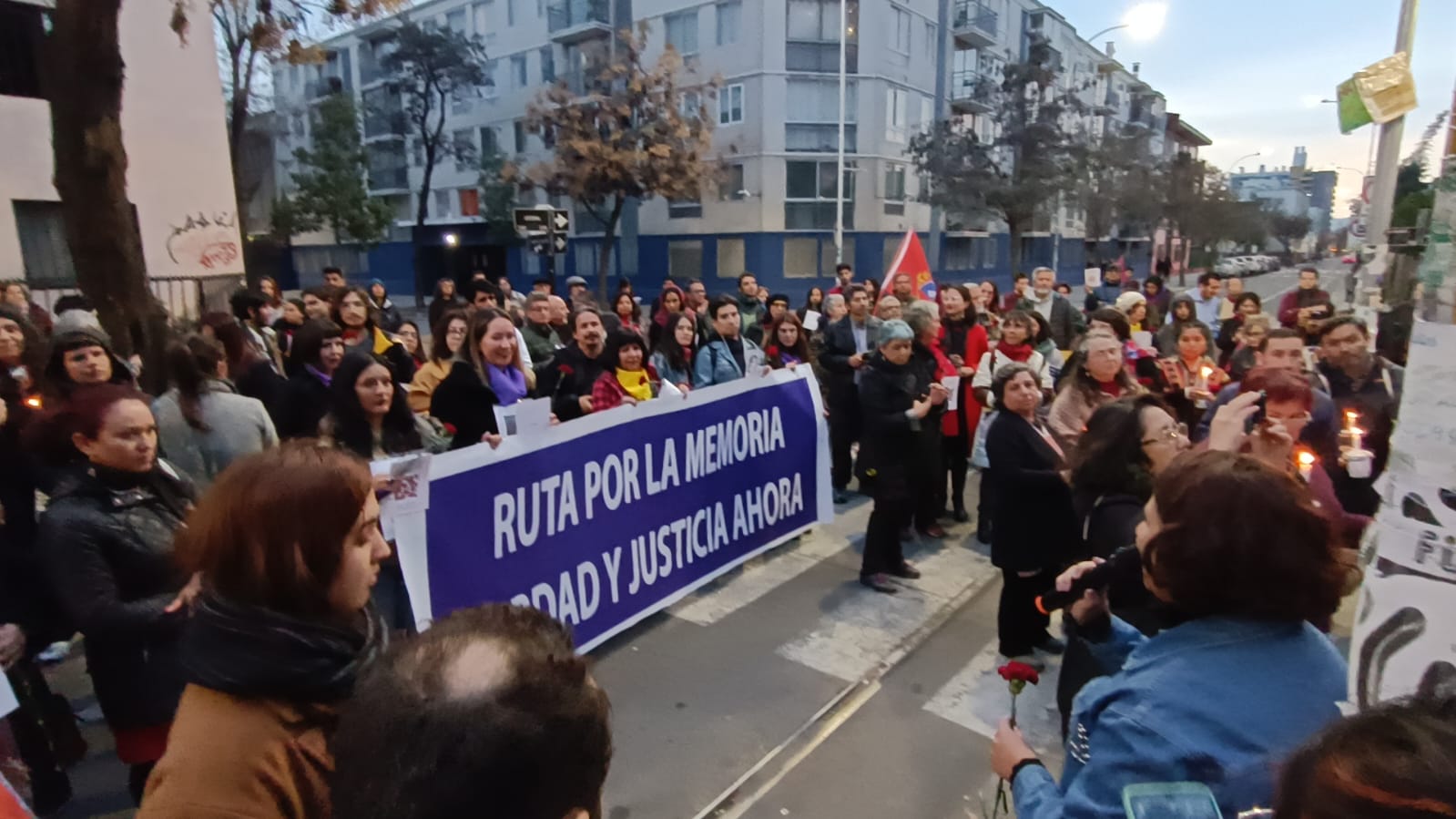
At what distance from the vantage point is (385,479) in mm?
3277

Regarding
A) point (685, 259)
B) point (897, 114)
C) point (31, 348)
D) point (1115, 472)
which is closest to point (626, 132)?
point (685, 259)

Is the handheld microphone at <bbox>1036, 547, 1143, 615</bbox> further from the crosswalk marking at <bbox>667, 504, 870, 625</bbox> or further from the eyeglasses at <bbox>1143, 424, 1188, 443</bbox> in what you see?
the crosswalk marking at <bbox>667, 504, 870, 625</bbox>

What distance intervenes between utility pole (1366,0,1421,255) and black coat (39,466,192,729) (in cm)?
1058

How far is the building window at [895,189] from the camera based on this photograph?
31297mm

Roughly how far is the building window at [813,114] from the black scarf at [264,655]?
30.1 meters

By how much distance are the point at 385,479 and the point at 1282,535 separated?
2.96 metres

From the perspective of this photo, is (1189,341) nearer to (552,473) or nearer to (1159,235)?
(552,473)

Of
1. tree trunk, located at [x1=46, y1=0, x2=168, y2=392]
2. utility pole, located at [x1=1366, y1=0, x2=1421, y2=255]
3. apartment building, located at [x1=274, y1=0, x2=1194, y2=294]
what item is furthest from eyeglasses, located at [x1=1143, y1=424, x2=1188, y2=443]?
apartment building, located at [x1=274, y1=0, x2=1194, y2=294]

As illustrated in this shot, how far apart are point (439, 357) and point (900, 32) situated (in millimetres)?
30474

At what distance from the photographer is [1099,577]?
93.1 inches

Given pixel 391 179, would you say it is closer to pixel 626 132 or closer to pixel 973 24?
pixel 626 132

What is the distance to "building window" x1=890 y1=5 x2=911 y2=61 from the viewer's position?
100 feet

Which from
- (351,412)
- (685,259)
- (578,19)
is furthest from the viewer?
(578,19)

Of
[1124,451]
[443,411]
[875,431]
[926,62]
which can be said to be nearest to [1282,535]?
[1124,451]
